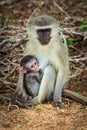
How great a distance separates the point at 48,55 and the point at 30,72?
442 millimetres

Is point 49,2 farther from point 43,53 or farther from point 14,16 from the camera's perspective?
point 43,53

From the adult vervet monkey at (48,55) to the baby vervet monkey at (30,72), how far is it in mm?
108

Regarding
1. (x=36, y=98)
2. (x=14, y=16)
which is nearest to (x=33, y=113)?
(x=36, y=98)

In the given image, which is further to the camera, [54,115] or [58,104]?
[58,104]

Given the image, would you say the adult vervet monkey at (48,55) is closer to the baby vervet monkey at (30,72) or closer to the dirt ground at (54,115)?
the baby vervet monkey at (30,72)

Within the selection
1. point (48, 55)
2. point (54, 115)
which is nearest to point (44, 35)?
point (48, 55)

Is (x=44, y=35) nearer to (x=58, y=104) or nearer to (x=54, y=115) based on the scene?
(x=58, y=104)

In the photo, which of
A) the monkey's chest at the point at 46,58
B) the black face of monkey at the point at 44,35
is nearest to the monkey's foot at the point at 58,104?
the monkey's chest at the point at 46,58

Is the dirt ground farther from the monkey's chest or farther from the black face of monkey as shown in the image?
the black face of monkey

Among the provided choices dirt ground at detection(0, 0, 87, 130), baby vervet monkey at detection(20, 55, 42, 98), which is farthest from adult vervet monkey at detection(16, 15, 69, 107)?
dirt ground at detection(0, 0, 87, 130)

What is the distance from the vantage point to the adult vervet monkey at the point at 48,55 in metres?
7.75

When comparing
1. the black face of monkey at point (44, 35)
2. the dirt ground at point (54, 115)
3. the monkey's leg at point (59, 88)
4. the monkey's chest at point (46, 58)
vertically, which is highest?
the black face of monkey at point (44, 35)

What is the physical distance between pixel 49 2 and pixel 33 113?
18.5 ft

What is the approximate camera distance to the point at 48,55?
7.93m
